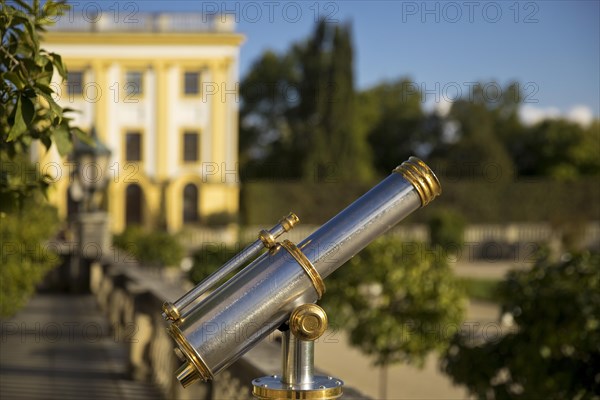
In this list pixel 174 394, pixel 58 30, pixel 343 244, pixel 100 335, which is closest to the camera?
pixel 343 244

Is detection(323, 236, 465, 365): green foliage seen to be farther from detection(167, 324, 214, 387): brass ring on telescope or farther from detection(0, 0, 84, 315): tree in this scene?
detection(167, 324, 214, 387): brass ring on telescope

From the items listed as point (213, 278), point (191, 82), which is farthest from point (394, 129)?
point (213, 278)

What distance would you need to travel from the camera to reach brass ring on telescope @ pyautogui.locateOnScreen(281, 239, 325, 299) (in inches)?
87.4

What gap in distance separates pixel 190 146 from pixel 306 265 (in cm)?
3306

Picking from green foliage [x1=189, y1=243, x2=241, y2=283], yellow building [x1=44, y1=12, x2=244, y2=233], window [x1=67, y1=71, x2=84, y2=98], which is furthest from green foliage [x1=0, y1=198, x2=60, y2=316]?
window [x1=67, y1=71, x2=84, y2=98]

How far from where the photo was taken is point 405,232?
30562 mm

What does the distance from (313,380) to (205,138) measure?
3278 cm

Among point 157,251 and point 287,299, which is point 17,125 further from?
point 157,251

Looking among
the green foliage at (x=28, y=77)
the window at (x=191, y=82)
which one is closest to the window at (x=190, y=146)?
the window at (x=191, y=82)

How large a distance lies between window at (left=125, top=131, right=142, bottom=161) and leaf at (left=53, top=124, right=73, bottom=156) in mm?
32248

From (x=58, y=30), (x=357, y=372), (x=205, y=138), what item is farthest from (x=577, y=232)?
(x=58, y=30)

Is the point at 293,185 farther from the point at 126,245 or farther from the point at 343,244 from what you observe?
the point at 343,244

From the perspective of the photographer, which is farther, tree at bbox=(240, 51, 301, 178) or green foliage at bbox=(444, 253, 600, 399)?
tree at bbox=(240, 51, 301, 178)

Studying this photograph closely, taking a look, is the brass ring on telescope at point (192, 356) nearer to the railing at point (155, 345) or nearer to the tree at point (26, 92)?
the tree at point (26, 92)
